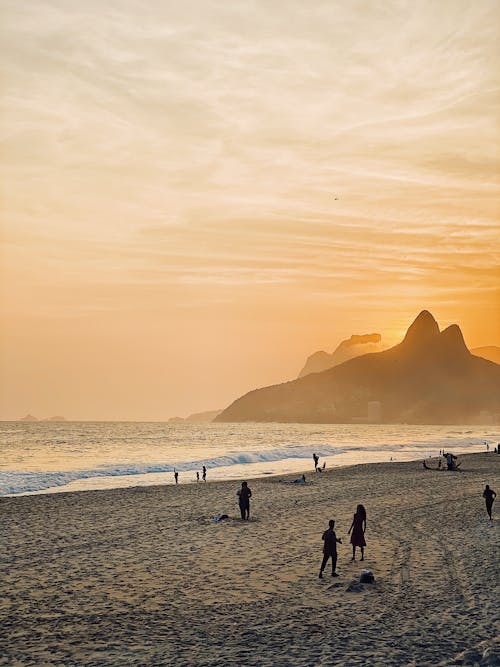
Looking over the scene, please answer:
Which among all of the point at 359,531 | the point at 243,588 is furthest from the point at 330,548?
the point at 243,588

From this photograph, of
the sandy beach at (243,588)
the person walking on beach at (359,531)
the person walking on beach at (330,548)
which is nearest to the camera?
the sandy beach at (243,588)

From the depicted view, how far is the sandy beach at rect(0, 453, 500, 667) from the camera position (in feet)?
42.3

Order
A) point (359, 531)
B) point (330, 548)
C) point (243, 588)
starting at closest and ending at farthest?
point (243, 588) → point (330, 548) → point (359, 531)

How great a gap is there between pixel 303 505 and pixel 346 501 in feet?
10.0

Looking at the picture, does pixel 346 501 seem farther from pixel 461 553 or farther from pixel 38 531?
pixel 38 531

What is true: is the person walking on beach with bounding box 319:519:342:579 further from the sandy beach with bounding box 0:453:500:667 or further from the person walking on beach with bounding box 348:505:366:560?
the person walking on beach with bounding box 348:505:366:560

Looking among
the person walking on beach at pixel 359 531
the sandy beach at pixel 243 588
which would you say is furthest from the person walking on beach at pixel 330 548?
the person walking on beach at pixel 359 531

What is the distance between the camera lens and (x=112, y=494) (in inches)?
1620

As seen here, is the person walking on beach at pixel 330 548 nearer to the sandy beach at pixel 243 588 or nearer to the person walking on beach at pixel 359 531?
the sandy beach at pixel 243 588

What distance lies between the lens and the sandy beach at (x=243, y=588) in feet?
42.3

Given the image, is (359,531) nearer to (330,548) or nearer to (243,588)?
(330,548)

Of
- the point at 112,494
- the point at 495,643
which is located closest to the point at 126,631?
the point at 495,643

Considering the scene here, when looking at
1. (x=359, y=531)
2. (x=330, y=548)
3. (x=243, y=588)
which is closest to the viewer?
(x=243, y=588)

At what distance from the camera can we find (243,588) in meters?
17.8
